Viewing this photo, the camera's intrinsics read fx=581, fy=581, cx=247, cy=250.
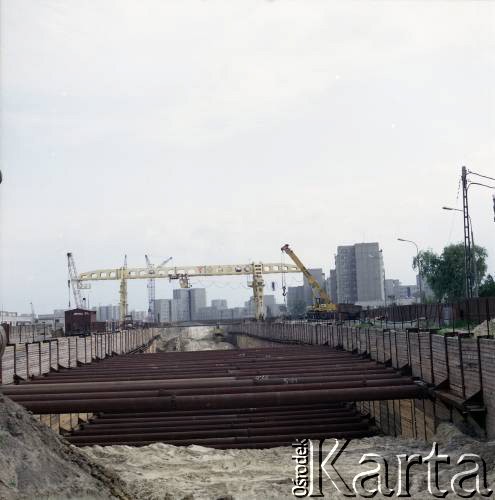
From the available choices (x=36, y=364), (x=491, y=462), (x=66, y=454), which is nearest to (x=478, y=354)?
(x=491, y=462)

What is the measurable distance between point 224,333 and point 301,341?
249 ft

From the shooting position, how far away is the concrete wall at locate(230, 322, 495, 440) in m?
12.4

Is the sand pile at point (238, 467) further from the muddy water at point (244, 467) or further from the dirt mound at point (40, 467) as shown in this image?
the dirt mound at point (40, 467)

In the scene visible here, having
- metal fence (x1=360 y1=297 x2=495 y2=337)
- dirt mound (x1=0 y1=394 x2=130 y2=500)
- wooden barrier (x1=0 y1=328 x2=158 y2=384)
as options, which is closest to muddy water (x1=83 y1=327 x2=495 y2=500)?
dirt mound (x1=0 y1=394 x2=130 y2=500)

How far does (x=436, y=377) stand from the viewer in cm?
1550

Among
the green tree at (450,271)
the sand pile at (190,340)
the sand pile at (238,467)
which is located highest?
the green tree at (450,271)

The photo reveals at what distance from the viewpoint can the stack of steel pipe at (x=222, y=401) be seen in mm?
14188

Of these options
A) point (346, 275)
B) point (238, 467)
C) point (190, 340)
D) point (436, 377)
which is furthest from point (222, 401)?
point (346, 275)

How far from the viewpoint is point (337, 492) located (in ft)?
33.2

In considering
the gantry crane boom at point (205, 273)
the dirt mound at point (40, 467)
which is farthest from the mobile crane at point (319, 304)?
the dirt mound at point (40, 467)

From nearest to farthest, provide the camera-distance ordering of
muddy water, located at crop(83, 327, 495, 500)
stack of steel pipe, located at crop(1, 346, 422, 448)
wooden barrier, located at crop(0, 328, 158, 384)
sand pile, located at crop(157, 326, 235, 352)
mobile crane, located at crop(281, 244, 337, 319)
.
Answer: muddy water, located at crop(83, 327, 495, 500)
stack of steel pipe, located at crop(1, 346, 422, 448)
wooden barrier, located at crop(0, 328, 158, 384)
mobile crane, located at crop(281, 244, 337, 319)
sand pile, located at crop(157, 326, 235, 352)

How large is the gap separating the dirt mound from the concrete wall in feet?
25.7

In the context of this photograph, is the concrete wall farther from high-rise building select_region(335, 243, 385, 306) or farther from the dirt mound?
high-rise building select_region(335, 243, 385, 306)

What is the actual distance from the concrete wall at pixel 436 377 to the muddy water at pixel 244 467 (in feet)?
2.34
